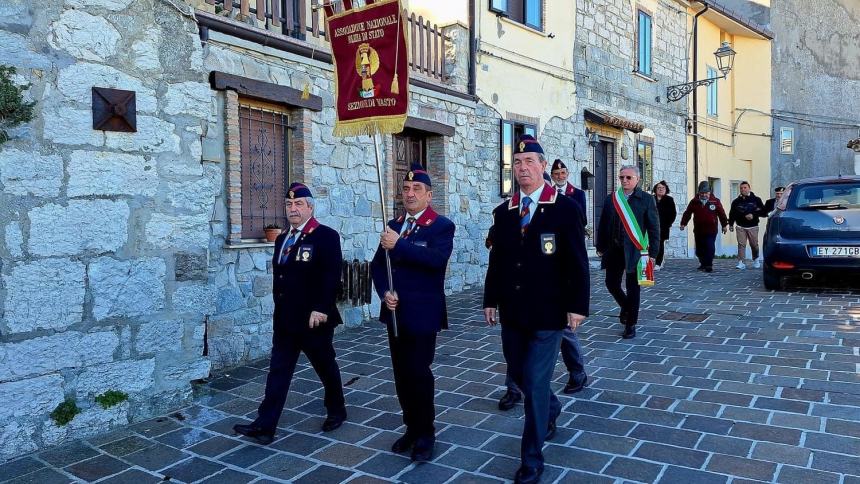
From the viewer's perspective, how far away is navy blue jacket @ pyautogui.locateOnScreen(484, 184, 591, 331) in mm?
3428

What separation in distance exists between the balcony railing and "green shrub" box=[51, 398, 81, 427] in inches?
141

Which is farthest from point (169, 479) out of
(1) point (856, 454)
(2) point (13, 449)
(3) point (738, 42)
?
(3) point (738, 42)

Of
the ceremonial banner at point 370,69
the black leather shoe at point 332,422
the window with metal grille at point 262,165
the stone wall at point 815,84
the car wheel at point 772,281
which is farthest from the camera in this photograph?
the stone wall at point 815,84

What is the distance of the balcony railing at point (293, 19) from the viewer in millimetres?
6613

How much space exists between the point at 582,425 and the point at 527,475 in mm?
1027

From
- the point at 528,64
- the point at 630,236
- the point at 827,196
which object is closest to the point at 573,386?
the point at 630,236

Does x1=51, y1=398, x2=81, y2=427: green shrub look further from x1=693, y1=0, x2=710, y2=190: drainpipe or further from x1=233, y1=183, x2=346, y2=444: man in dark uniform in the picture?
x1=693, y1=0, x2=710, y2=190: drainpipe

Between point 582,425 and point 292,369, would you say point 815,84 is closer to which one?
point 582,425

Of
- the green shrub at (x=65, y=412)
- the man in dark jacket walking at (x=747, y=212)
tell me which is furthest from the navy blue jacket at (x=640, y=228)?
the man in dark jacket walking at (x=747, y=212)

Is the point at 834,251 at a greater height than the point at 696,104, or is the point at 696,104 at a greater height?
the point at 696,104

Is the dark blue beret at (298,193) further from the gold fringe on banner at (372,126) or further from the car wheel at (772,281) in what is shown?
the car wheel at (772,281)

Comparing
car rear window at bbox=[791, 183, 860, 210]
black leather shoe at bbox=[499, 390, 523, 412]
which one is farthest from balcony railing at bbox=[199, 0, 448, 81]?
car rear window at bbox=[791, 183, 860, 210]

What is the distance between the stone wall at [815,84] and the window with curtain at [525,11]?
45.9 feet

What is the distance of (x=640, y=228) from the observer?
21.3ft
